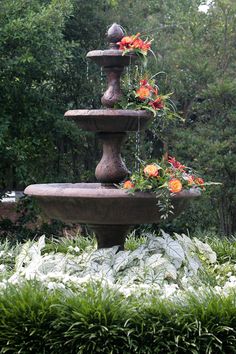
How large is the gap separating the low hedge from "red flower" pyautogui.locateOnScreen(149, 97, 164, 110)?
6.67 ft

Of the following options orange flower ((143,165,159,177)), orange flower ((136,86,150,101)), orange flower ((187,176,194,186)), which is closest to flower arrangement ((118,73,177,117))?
orange flower ((136,86,150,101))

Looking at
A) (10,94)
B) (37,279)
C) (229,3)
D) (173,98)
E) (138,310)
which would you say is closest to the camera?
(138,310)

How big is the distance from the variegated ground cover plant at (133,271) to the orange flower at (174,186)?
74 centimetres

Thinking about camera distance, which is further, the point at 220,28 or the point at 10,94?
the point at 220,28

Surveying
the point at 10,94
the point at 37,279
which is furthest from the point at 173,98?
the point at 37,279

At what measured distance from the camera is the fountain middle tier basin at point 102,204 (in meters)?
6.21

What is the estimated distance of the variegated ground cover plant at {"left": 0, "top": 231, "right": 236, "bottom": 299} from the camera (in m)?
6.06

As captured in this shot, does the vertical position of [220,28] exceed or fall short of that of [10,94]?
it exceeds it

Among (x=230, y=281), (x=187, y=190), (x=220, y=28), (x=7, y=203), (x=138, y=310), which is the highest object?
(x=220, y=28)

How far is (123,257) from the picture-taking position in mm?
6668

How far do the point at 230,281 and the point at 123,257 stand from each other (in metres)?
1.08

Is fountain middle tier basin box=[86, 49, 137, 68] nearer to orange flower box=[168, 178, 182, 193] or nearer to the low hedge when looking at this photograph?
orange flower box=[168, 178, 182, 193]

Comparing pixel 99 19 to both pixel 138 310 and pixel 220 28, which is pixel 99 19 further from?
pixel 138 310

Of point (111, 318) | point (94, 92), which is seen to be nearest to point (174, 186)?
point (111, 318)
